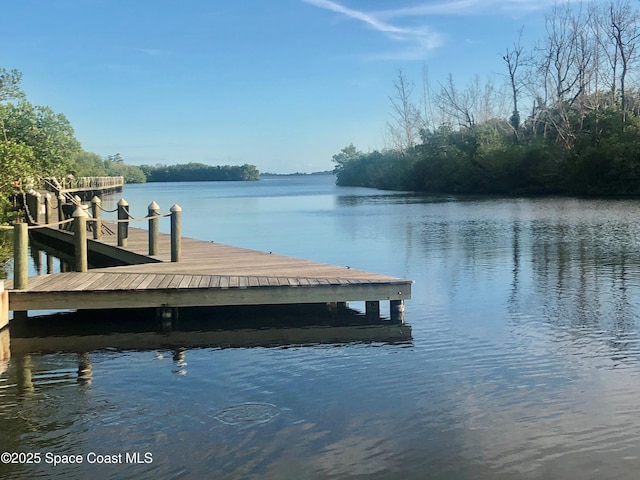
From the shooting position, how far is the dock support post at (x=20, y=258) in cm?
839

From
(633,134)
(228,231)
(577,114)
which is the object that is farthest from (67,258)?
Result: (577,114)

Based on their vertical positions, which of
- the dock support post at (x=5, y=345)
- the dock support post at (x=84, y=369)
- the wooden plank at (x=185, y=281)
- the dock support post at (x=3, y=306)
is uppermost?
the wooden plank at (x=185, y=281)

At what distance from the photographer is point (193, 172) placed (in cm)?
17738

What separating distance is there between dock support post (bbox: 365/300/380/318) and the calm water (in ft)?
1.49

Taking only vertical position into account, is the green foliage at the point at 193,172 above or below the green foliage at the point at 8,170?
above

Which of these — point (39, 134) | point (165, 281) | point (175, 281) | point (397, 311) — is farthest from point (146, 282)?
point (39, 134)

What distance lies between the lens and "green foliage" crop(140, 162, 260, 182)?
6860 inches

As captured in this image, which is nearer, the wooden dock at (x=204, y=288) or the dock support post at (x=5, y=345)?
the dock support post at (x=5, y=345)

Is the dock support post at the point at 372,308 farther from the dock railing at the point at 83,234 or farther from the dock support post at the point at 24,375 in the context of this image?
the dock support post at the point at 24,375

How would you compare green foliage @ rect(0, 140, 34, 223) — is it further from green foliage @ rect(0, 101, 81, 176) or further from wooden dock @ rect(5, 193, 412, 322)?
green foliage @ rect(0, 101, 81, 176)

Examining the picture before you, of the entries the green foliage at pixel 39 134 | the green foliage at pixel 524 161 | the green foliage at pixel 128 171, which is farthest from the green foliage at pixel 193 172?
the green foliage at pixel 39 134

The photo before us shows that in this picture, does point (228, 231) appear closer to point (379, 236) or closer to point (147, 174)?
point (379, 236)

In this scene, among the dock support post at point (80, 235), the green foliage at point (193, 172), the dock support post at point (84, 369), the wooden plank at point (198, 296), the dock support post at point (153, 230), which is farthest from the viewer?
the green foliage at point (193, 172)

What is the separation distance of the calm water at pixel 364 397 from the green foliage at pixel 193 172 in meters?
166
